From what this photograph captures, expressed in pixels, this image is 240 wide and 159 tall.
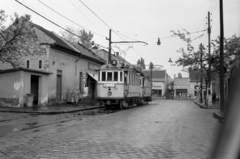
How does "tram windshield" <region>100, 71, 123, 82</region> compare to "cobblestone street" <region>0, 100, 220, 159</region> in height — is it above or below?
above

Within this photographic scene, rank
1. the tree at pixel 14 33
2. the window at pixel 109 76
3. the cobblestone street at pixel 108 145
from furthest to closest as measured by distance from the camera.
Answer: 1. the window at pixel 109 76
2. the tree at pixel 14 33
3. the cobblestone street at pixel 108 145

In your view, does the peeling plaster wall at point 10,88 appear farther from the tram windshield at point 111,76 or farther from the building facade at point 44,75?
the tram windshield at point 111,76

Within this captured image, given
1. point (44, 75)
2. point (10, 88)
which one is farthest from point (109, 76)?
point (10, 88)

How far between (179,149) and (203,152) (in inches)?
22.9

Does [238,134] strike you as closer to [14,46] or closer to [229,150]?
[229,150]

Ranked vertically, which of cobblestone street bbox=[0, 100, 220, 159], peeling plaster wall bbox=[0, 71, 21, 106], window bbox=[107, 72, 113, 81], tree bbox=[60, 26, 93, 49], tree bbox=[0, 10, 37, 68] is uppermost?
tree bbox=[60, 26, 93, 49]

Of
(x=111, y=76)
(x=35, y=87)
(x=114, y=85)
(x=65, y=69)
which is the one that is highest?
(x=65, y=69)

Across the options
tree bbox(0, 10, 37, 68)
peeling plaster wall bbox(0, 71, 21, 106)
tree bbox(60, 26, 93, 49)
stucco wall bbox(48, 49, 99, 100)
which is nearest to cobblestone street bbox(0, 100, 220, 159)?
tree bbox(0, 10, 37, 68)

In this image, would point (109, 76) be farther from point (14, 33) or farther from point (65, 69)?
point (14, 33)

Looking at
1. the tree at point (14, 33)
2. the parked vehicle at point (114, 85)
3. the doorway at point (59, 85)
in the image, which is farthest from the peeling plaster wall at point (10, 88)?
the parked vehicle at point (114, 85)

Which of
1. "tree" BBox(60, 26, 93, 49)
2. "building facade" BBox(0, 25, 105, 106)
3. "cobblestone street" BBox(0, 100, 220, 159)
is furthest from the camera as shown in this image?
"tree" BBox(60, 26, 93, 49)

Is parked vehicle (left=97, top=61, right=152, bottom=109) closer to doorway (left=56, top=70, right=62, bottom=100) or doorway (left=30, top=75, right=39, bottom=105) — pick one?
doorway (left=56, top=70, right=62, bottom=100)

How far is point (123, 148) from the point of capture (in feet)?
22.4

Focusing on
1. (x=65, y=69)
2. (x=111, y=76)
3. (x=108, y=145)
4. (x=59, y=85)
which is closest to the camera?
(x=108, y=145)
